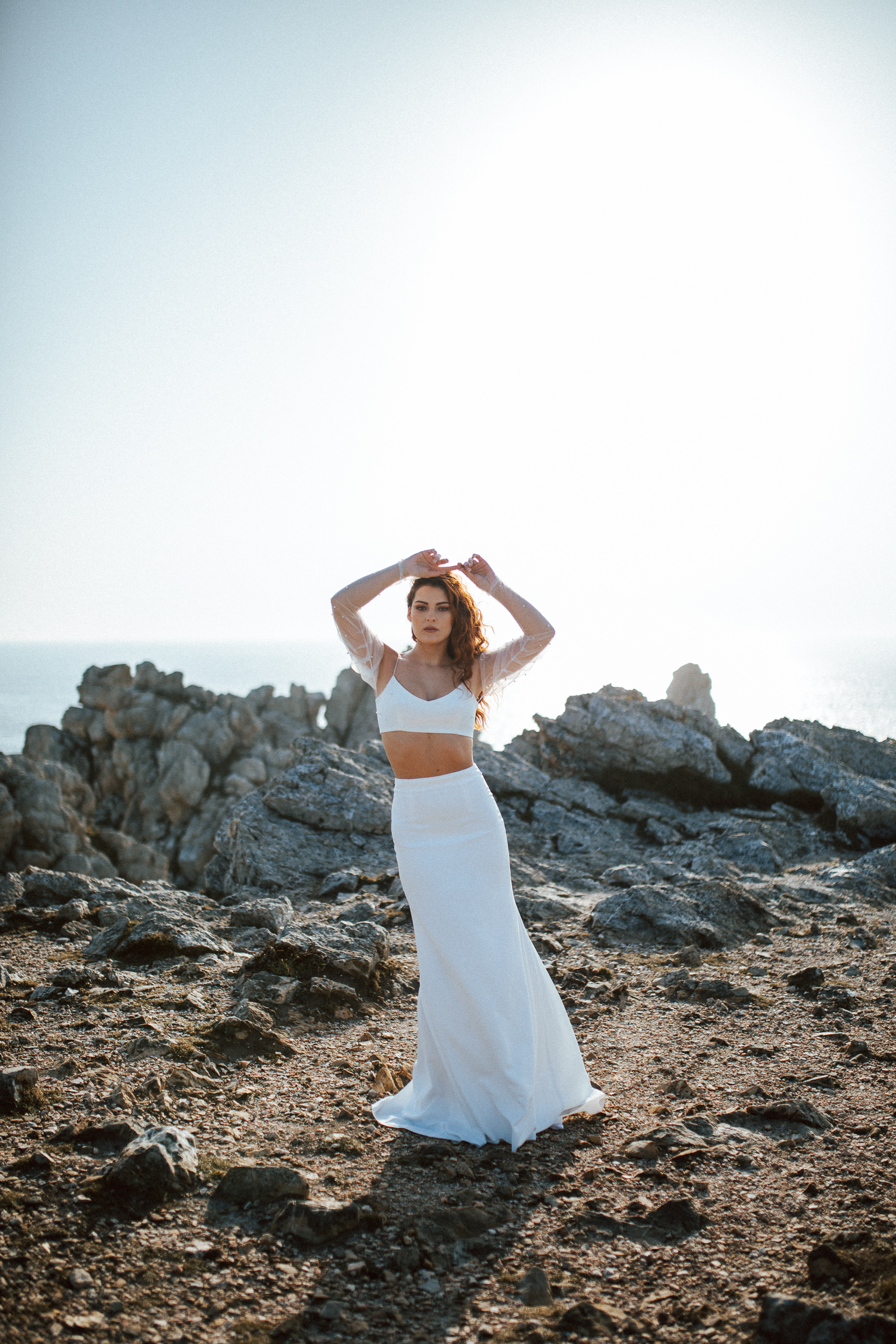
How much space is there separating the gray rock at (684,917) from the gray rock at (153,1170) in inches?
223

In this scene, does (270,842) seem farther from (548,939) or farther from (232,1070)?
(232,1070)

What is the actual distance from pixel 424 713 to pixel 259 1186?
8.28 feet

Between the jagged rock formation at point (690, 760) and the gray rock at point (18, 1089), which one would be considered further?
the jagged rock formation at point (690, 760)

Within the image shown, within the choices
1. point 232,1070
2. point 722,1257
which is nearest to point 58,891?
point 232,1070

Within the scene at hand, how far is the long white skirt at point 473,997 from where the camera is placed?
4.47m

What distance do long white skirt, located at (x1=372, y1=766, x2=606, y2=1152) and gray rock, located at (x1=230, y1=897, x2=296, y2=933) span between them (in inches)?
154

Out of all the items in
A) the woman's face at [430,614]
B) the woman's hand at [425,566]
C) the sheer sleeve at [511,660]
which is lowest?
the sheer sleeve at [511,660]

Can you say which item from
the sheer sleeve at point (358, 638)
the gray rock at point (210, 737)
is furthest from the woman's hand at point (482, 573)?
the gray rock at point (210, 737)

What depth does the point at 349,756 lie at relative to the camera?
502 inches

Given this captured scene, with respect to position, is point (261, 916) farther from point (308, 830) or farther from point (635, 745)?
point (635, 745)

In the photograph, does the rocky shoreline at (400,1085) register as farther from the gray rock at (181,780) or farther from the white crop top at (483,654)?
the gray rock at (181,780)

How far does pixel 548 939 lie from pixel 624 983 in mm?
1222

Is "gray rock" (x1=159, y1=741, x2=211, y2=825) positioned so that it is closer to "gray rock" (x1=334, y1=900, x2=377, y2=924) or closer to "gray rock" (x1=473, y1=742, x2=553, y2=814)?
"gray rock" (x1=473, y1=742, x2=553, y2=814)

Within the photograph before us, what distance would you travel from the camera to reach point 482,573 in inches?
211
